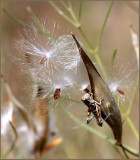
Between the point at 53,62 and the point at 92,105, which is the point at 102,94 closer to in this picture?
the point at 92,105

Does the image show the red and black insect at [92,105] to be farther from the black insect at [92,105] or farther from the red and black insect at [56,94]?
the red and black insect at [56,94]

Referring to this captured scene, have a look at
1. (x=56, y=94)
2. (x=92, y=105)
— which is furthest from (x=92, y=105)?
(x=56, y=94)

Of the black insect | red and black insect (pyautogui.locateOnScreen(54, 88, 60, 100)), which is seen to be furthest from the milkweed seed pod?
red and black insect (pyautogui.locateOnScreen(54, 88, 60, 100))

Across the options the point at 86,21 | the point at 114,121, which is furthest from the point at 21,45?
the point at 86,21

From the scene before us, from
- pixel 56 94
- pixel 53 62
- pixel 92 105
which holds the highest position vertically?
pixel 53 62

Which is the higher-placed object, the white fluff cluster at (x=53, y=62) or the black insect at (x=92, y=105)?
the white fluff cluster at (x=53, y=62)

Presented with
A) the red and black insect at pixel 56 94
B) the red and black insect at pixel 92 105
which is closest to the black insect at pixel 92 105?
the red and black insect at pixel 92 105

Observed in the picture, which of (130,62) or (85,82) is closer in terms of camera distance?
(85,82)

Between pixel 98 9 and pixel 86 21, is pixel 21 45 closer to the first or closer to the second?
pixel 86 21
